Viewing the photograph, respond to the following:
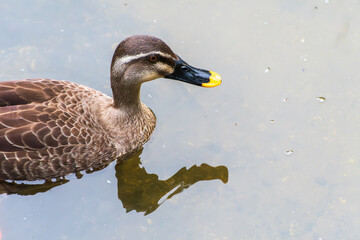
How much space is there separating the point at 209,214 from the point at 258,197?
660 millimetres

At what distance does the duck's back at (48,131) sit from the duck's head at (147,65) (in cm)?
59

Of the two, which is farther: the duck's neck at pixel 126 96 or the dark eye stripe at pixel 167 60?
the duck's neck at pixel 126 96

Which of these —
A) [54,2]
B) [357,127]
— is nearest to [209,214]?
[357,127]

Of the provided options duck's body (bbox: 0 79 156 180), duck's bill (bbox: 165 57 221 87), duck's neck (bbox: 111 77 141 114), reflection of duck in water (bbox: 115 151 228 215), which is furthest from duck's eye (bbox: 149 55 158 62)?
reflection of duck in water (bbox: 115 151 228 215)

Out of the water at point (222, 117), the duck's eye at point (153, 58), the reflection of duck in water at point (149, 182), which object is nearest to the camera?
the duck's eye at point (153, 58)

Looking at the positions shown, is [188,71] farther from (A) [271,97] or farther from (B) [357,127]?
(B) [357,127]

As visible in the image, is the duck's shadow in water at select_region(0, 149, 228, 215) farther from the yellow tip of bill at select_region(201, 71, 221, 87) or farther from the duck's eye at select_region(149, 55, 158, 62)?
the duck's eye at select_region(149, 55, 158, 62)

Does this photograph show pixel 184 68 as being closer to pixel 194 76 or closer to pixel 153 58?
pixel 194 76

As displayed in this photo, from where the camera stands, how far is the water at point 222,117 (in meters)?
6.52

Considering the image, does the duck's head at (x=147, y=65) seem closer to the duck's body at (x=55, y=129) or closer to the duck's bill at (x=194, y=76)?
the duck's bill at (x=194, y=76)

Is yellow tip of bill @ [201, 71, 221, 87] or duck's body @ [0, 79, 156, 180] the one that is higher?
yellow tip of bill @ [201, 71, 221, 87]

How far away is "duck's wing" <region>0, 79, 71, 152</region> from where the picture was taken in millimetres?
6043

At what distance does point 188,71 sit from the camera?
6379 mm

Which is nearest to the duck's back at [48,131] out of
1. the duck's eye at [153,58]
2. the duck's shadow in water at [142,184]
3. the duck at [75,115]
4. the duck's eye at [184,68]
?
the duck at [75,115]
